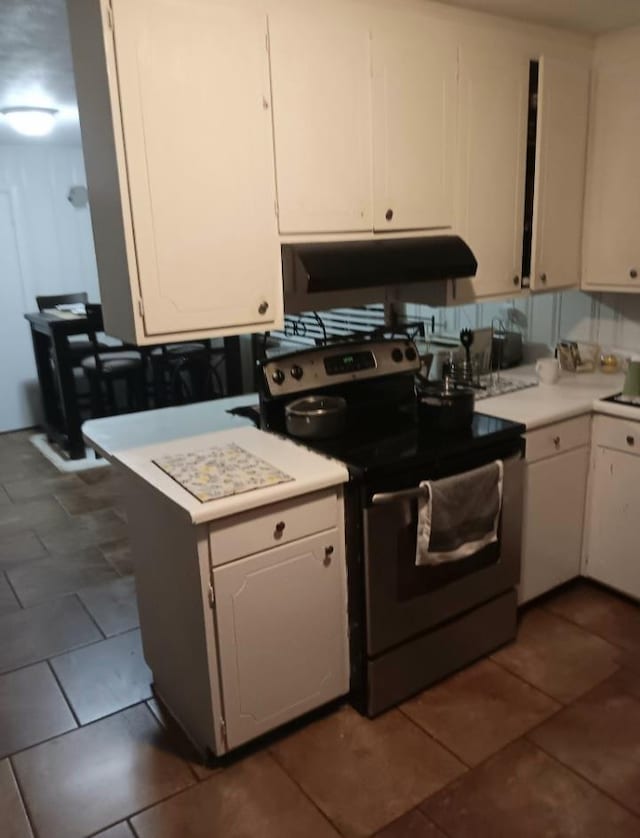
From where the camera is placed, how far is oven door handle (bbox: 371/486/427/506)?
198 cm

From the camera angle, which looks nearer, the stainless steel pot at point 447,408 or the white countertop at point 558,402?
the stainless steel pot at point 447,408

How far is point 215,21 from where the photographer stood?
1.88 meters

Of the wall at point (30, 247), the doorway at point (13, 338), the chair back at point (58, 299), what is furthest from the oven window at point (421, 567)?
the doorway at point (13, 338)

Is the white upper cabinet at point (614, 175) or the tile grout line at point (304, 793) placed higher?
the white upper cabinet at point (614, 175)

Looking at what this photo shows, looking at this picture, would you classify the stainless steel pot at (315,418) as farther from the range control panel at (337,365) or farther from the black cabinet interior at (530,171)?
the black cabinet interior at (530,171)

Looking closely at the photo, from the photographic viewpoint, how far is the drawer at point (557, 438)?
2.49m

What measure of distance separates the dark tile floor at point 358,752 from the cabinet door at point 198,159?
134 centimetres

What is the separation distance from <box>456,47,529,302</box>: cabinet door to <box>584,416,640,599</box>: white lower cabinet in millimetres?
729

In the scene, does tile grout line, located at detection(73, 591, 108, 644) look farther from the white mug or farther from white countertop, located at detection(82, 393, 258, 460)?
the white mug

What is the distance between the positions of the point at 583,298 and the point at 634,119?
2.63 feet

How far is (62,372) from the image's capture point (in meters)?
4.82

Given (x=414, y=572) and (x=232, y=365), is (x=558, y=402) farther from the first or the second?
(x=232, y=365)

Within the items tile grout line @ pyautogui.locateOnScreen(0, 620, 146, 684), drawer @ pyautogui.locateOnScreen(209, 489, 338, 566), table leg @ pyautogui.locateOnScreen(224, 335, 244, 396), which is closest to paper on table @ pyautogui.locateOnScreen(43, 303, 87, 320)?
table leg @ pyautogui.locateOnScreen(224, 335, 244, 396)

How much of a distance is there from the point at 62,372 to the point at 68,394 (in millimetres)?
170
